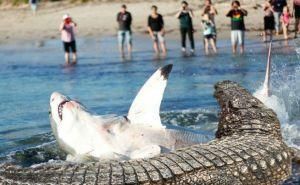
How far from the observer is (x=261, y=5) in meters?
36.6

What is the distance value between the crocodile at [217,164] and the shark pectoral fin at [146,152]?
0.66 m

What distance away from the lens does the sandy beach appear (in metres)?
37.0

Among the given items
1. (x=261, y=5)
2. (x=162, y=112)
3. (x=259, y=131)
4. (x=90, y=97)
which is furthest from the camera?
(x=261, y=5)

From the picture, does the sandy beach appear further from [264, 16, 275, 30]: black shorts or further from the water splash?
the water splash

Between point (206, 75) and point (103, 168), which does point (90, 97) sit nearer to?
point (206, 75)

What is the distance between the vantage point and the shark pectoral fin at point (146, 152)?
26.9 ft

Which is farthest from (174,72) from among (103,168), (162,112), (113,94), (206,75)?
(103,168)

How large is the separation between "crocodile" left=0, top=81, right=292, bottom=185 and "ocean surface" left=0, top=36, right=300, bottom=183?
2.22 ft

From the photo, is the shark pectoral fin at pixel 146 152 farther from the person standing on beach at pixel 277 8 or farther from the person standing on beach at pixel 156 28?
the person standing on beach at pixel 277 8

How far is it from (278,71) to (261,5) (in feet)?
63.8

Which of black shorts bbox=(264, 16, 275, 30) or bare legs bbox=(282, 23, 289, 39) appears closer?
black shorts bbox=(264, 16, 275, 30)

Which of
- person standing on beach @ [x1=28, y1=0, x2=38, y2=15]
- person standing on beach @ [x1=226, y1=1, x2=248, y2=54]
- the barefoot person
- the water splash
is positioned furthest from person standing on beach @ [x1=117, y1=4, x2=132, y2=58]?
person standing on beach @ [x1=28, y1=0, x2=38, y2=15]

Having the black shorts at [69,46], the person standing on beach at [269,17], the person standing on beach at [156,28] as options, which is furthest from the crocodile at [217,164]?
the person standing on beach at [156,28]

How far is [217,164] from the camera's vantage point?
6711mm
